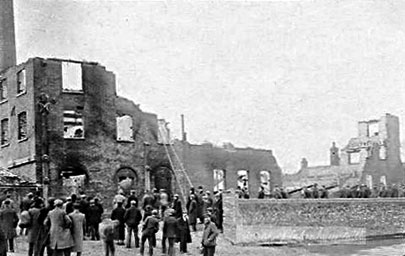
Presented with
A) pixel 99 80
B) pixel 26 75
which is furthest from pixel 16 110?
pixel 99 80

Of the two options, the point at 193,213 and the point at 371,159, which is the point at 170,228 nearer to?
the point at 193,213

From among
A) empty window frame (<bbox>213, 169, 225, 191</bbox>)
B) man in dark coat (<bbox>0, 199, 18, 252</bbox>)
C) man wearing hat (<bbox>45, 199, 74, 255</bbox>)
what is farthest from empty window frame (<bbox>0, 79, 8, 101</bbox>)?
man wearing hat (<bbox>45, 199, 74, 255</bbox>)

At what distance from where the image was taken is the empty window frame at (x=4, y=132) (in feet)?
116

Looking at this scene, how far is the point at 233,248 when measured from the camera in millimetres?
23344

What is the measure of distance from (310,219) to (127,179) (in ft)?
37.2

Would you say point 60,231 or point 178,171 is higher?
point 178,171

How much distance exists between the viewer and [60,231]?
48.7 feet

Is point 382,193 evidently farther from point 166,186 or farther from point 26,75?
point 26,75

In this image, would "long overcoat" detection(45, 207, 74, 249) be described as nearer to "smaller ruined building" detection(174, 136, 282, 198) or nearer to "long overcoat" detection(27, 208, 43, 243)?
"long overcoat" detection(27, 208, 43, 243)

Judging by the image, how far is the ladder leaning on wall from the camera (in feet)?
126

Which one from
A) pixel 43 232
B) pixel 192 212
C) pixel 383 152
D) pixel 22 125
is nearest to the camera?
pixel 43 232

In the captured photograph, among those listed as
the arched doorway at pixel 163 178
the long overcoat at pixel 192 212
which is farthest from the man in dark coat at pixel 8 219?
the arched doorway at pixel 163 178

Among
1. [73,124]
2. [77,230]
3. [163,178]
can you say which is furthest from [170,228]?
[163,178]

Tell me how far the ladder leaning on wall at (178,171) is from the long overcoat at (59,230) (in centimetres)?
2335
